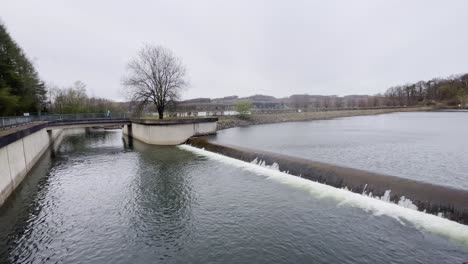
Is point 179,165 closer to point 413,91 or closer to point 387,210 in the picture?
point 387,210

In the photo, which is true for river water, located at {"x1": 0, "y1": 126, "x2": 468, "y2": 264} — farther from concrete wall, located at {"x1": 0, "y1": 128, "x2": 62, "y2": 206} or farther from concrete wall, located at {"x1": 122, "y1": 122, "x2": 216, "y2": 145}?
concrete wall, located at {"x1": 122, "y1": 122, "x2": 216, "y2": 145}

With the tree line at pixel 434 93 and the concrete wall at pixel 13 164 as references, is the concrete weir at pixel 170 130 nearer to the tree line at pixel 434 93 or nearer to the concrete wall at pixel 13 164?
the concrete wall at pixel 13 164

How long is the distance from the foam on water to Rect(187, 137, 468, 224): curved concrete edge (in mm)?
275

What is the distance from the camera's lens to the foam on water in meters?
8.69

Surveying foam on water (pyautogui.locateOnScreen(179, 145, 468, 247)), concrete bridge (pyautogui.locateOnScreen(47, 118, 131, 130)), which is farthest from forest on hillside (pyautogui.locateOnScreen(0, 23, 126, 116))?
foam on water (pyautogui.locateOnScreen(179, 145, 468, 247))

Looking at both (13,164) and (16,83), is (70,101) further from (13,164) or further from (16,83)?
(13,164)

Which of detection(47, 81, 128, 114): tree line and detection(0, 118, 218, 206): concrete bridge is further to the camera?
detection(47, 81, 128, 114): tree line

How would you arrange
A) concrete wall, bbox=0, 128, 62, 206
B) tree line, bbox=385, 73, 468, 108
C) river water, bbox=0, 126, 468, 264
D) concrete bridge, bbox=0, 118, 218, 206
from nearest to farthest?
river water, bbox=0, 126, 468, 264 < concrete wall, bbox=0, 128, 62, 206 < concrete bridge, bbox=0, 118, 218, 206 < tree line, bbox=385, 73, 468, 108

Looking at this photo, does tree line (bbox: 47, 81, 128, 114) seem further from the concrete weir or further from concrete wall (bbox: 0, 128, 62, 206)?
concrete wall (bbox: 0, 128, 62, 206)

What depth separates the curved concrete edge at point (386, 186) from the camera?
9492 mm

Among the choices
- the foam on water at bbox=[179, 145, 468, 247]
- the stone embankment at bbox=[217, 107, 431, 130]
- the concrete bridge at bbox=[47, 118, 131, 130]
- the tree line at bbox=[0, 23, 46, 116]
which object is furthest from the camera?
the stone embankment at bbox=[217, 107, 431, 130]

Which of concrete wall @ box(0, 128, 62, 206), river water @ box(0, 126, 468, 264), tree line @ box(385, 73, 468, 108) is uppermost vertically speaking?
tree line @ box(385, 73, 468, 108)

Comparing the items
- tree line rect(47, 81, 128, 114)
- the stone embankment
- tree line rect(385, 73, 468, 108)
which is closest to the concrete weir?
the stone embankment

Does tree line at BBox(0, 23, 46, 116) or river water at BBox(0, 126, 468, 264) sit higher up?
tree line at BBox(0, 23, 46, 116)
